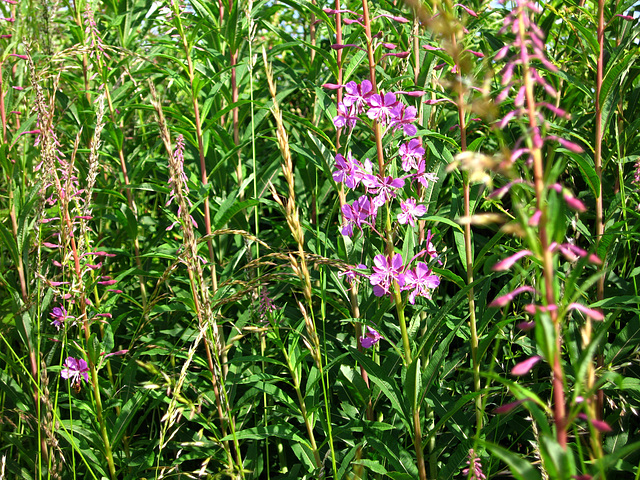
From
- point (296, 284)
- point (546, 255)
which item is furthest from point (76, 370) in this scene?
point (546, 255)

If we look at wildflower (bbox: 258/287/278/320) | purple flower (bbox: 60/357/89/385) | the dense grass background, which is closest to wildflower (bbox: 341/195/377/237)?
the dense grass background

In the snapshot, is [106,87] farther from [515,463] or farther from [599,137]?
[515,463]

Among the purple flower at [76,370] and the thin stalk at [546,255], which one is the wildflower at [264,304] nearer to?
the purple flower at [76,370]

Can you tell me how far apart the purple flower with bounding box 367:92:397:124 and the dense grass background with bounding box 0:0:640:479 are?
7.8 inches

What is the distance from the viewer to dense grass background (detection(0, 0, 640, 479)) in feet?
6.83

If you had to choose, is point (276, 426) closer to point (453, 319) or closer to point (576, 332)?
point (453, 319)

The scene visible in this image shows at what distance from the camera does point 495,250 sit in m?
2.27

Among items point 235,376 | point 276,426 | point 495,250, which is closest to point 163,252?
point 235,376

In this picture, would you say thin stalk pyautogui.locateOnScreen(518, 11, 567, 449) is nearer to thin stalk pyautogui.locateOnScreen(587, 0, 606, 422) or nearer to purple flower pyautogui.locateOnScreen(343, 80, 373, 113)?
purple flower pyautogui.locateOnScreen(343, 80, 373, 113)

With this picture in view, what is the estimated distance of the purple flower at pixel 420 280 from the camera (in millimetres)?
2012

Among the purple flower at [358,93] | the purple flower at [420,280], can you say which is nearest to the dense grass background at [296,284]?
the purple flower at [420,280]

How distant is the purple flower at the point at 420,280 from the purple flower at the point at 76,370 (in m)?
1.49

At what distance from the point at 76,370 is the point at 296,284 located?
3.58ft

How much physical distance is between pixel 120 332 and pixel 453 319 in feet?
6.32
